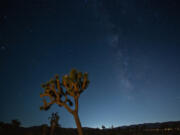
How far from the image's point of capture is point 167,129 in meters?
19.2

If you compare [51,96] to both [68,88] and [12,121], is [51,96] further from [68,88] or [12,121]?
[12,121]

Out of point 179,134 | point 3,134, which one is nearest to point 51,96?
point 3,134

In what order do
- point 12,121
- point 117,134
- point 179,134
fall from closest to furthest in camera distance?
point 179,134 → point 117,134 → point 12,121

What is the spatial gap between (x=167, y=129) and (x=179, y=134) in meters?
3.60

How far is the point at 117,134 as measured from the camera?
17.6 meters

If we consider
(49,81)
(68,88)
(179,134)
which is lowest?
(179,134)

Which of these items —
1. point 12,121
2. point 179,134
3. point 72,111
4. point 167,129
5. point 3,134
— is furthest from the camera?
point 12,121

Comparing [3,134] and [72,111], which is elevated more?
[72,111]

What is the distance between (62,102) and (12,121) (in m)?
17.5

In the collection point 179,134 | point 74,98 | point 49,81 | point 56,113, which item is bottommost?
point 179,134

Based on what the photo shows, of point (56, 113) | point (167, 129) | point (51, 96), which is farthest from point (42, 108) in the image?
point (167, 129)

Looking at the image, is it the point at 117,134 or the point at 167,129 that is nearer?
the point at 117,134

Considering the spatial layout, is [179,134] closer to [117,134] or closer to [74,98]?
[117,134]

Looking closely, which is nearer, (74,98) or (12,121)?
(74,98)
